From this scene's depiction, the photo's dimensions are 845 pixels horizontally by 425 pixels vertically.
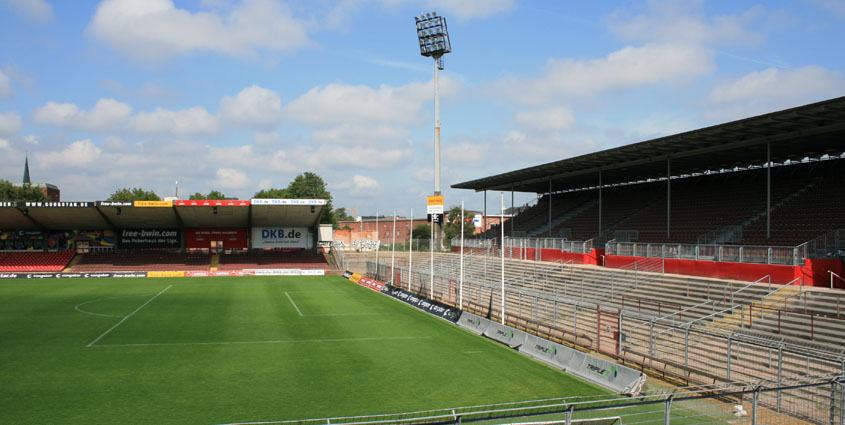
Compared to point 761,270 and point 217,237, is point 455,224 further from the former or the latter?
point 761,270

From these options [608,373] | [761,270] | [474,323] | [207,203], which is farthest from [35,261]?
[761,270]

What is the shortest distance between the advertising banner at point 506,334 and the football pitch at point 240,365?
60 centimetres

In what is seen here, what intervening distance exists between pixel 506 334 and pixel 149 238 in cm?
5111

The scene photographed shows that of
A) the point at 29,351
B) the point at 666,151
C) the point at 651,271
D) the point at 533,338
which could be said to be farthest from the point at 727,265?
the point at 29,351

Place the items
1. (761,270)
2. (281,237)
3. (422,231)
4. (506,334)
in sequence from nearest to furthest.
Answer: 1. (506,334)
2. (761,270)
3. (281,237)
4. (422,231)

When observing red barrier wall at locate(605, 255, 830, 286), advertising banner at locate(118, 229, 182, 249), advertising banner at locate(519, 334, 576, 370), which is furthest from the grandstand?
advertising banner at locate(519, 334, 576, 370)

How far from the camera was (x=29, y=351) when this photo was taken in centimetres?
1911

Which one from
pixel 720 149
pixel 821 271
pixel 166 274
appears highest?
pixel 720 149

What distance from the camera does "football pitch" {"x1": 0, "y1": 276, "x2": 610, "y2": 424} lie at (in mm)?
13633

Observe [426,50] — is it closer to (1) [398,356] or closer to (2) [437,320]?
(2) [437,320]

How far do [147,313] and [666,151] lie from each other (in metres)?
29.7

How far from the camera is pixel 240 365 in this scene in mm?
17984

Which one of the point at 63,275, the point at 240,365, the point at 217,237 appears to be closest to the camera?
the point at 240,365

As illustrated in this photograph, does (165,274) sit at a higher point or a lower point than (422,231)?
lower
